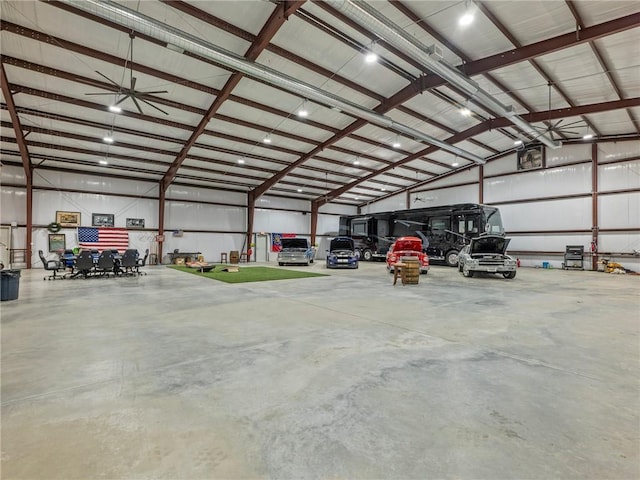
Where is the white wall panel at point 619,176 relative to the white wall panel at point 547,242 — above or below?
above

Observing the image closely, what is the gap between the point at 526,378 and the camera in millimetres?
2486

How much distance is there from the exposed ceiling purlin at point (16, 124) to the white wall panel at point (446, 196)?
66.4 feet

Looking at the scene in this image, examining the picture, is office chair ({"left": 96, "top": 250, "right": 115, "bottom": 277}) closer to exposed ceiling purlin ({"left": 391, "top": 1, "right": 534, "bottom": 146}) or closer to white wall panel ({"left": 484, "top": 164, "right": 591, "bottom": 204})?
exposed ceiling purlin ({"left": 391, "top": 1, "right": 534, "bottom": 146})

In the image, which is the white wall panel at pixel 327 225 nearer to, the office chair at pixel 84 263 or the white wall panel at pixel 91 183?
the white wall panel at pixel 91 183

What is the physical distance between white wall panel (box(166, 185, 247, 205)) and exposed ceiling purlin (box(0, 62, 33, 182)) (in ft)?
19.1

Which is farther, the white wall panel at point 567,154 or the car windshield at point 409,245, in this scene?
the white wall panel at point 567,154

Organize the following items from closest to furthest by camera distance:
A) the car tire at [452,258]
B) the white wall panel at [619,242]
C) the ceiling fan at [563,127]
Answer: the ceiling fan at [563,127]
the white wall panel at [619,242]
the car tire at [452,258]

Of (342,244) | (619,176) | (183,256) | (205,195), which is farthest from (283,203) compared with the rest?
(619,176)

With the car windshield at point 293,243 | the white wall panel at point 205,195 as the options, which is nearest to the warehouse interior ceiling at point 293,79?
the white wall panel at point 205,195

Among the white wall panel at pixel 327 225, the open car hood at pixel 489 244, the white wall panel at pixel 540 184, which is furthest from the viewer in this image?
the white wall panel at pixel 327 225

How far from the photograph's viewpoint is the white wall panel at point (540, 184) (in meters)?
14.4

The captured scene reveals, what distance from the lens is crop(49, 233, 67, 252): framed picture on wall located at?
1408cm

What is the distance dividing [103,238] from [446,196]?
20.4 m

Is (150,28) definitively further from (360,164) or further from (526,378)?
(360,164)
